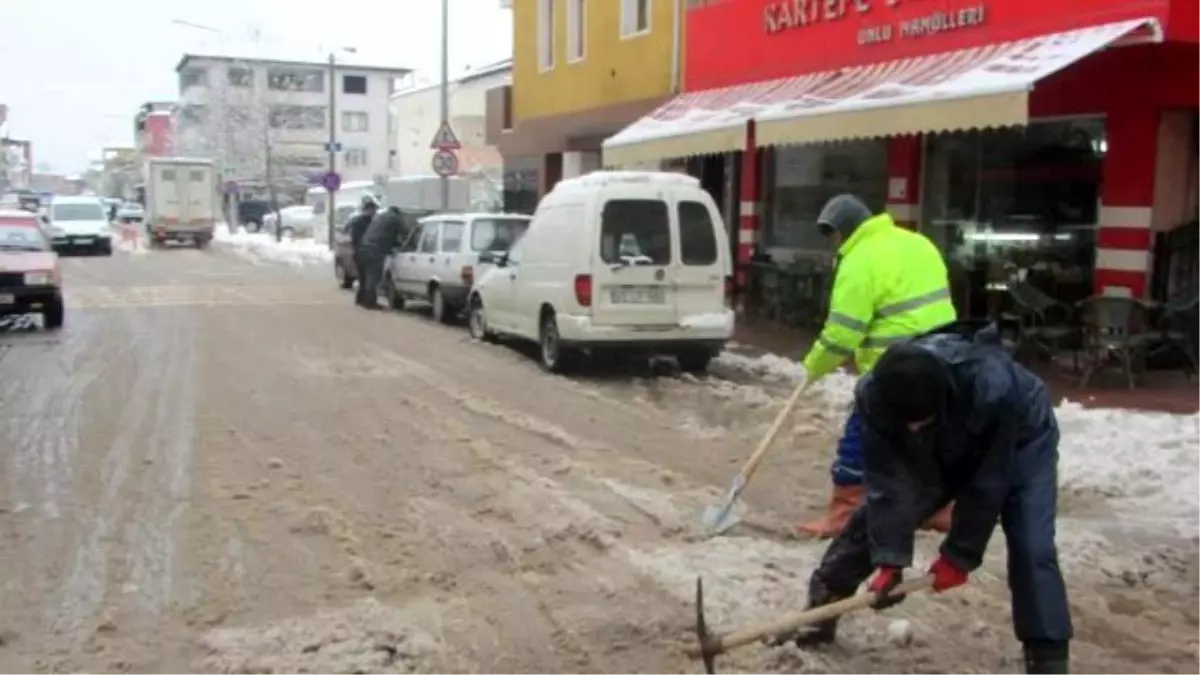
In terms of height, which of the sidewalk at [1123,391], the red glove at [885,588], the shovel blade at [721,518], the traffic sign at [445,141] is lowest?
the shovel blade at [721,518]

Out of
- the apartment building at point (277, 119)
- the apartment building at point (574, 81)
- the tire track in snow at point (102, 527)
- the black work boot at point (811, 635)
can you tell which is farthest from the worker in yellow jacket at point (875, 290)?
the apartment building at point (277, 119)

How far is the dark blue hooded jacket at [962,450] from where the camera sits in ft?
12.2

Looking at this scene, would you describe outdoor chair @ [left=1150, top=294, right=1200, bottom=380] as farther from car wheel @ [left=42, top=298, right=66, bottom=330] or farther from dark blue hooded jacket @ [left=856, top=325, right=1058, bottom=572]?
car wheel @ [left=42, top=298, right=66, bottom=330]

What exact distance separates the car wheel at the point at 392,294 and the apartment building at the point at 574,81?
497 cm

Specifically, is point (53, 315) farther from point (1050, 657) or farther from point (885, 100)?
point (1050, 657)

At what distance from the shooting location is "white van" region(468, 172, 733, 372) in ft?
38.5

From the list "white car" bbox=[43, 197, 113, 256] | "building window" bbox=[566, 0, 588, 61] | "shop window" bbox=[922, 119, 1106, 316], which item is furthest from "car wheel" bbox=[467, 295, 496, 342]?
"white car" bbox=[43, 197, 113, 256]

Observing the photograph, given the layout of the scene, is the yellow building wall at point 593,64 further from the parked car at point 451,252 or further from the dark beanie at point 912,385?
the dark beanie at point 912,385

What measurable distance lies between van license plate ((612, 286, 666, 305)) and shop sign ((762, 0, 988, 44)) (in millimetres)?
4355

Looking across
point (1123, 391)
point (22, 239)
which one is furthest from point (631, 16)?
point (1123, 391)

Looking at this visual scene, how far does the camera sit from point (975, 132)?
13.6 metres

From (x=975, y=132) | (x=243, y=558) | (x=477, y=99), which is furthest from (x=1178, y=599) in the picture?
(x=477, y=99)

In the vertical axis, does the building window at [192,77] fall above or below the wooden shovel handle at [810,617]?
above

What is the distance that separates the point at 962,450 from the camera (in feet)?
12.4
